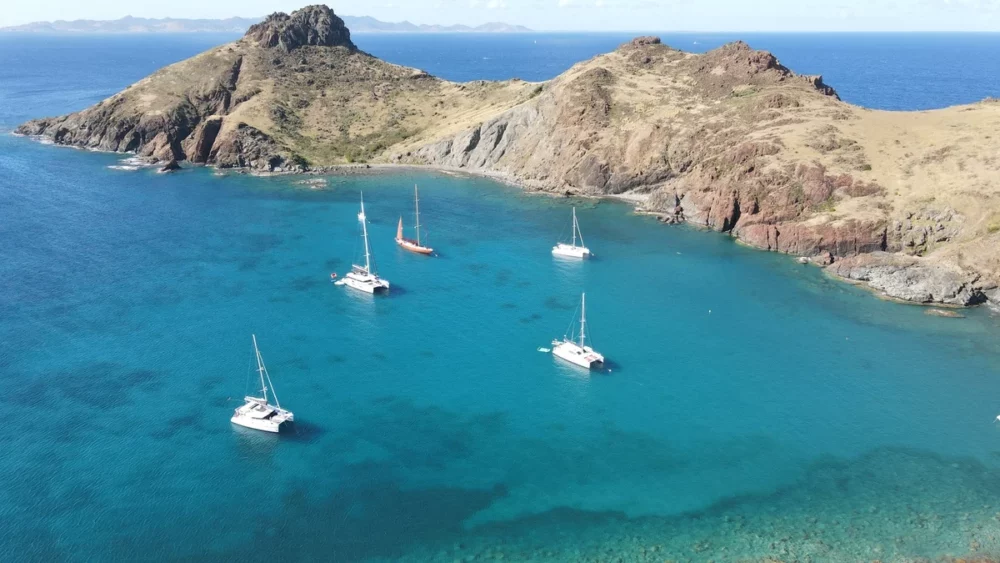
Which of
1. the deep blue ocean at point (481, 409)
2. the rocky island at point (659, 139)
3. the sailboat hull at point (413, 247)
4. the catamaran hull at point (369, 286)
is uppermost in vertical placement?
the rocky island at point (659, 139)

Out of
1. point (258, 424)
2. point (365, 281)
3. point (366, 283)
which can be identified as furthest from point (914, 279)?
point (258, 424)

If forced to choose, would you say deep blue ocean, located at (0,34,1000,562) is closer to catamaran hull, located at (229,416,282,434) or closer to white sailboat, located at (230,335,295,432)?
catamaran hull, located at (229,416,282,434)

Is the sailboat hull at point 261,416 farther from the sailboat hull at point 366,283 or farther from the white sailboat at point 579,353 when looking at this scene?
the sailboat hull at point 366,283

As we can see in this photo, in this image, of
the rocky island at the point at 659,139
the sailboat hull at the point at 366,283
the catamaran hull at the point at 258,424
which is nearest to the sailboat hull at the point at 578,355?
the sailboat hull at the point at 366,283

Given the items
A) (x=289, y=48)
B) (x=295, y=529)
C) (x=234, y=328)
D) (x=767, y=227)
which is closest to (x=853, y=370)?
(x=767, y=227)

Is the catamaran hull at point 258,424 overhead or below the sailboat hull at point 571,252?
below
